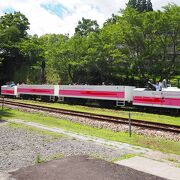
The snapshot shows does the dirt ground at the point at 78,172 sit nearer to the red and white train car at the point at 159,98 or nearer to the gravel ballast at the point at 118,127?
the gravel ballast at the point at 118,127

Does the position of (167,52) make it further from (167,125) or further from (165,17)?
(167,125)

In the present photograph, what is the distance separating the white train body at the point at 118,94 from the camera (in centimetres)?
2550

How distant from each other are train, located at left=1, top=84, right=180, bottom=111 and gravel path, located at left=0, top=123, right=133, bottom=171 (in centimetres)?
1263

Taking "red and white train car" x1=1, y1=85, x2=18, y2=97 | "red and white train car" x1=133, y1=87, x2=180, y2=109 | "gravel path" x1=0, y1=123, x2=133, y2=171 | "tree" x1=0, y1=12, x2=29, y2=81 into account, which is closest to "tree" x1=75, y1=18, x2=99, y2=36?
"tree" x1=0, y1=12, x2=29, y2=81

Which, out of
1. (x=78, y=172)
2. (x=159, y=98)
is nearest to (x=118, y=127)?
(x=159, y=98)

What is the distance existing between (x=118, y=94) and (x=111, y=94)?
0.88m

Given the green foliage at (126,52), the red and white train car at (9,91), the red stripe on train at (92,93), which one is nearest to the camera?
the red stripe on train at (92,93)

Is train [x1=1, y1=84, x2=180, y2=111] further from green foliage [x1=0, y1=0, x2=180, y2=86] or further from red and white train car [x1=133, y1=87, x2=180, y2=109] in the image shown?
green foliage [x1=0, y1=0, x2=180, y2=86]

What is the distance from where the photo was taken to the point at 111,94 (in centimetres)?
3058

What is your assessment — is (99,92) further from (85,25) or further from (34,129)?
(85,25)

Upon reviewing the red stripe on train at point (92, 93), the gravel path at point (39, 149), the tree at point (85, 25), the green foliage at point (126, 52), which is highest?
the tree at point (85, 25)

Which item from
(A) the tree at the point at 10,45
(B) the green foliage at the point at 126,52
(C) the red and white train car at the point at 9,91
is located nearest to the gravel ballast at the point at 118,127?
(B) the green foliage at the point at 126,52

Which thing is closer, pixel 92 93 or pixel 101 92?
pixel 101 92

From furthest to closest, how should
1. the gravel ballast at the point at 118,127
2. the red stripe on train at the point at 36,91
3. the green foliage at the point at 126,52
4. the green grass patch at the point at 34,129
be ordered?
the red stripe on train at the point at 36,91
the green foliage at the point at 126,52
the gravel ballast at the point at 118,127
the green grass patch at the point at 34,129
